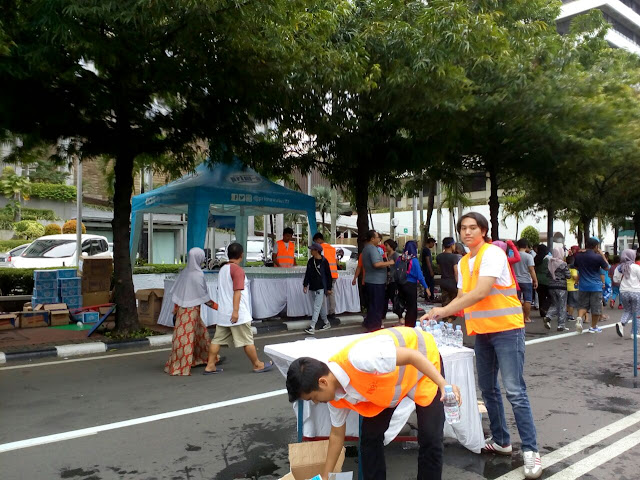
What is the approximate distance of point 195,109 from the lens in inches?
369

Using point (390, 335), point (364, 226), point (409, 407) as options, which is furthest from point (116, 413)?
point (364, 226)

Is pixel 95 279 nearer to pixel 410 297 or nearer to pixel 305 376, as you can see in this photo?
pixel 410 297

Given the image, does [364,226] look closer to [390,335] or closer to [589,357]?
[589,357]

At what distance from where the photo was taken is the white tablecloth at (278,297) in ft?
34.5

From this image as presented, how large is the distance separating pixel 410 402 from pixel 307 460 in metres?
0.99

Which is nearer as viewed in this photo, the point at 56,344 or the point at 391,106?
the point at 56,344

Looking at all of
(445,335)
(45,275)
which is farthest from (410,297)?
(45,275)

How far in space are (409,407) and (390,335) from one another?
124 centimetres

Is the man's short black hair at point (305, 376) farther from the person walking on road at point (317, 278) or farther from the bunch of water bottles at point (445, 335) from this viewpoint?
the person walking on road at point (317, 278)

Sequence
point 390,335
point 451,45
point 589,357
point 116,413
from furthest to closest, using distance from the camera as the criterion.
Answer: point 451,45 < point 589,357 < point 116,413 < point 390,335

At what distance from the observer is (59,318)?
10.6 meters

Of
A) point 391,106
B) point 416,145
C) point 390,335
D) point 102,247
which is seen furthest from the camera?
point 102,247

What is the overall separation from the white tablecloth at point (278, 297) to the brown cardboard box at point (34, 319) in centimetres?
223

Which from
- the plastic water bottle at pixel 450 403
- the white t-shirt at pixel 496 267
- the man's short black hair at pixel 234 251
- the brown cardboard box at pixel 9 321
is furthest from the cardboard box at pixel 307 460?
the brown cardboard box at pixel 9 321
